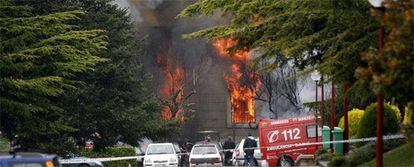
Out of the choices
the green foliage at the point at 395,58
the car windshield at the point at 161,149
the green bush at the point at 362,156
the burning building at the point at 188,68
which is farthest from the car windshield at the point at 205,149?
the burning building at the point at 188,68

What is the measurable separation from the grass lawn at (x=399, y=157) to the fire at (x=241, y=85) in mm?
40749

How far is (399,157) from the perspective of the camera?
19594 millimetres

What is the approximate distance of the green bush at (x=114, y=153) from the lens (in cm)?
4031

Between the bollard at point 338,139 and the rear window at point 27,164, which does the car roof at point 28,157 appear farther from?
the bollard at point 338,139

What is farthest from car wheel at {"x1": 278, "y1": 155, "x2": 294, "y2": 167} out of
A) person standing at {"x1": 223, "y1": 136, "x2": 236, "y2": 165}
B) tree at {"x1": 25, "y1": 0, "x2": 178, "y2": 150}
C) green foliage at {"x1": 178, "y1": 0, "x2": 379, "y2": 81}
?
green foliage at {"x1": 178, "y1": 0, "x2": 379, "y2": 81}

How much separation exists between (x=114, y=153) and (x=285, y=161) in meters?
12.5

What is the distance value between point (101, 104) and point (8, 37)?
11086 millimetres

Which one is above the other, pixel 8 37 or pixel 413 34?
pixel 8 37

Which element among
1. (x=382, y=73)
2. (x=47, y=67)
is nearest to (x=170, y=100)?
(x=47, y=67)

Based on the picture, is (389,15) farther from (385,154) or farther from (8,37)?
(8,37)

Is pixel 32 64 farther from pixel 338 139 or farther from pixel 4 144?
pixel 338 139

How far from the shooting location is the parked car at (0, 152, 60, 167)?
1265cm

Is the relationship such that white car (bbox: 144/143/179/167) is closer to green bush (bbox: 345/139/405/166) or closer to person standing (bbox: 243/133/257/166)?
person standing (bbox: 243/133/257/166)

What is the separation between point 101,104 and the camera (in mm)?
39656
